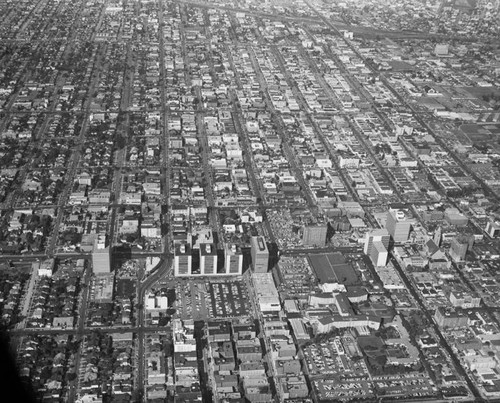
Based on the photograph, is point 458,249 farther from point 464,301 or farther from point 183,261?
point 183,261

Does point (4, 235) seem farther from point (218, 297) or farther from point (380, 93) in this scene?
point (380, 93)

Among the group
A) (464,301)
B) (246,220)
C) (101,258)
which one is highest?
(101,258)

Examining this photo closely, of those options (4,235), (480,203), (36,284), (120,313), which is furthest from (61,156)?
(480,203)

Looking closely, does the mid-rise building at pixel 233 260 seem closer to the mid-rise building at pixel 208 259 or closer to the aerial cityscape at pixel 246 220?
the aerial cityscape at pixel 246 220

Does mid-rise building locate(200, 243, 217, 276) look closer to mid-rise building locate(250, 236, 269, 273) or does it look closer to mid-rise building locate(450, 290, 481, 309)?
mid-rise building locate(250, 236, 269, 273)

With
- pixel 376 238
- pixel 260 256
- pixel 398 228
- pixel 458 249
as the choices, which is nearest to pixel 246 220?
pixel 260 256

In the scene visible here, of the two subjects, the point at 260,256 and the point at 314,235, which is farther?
the point at 314,235
